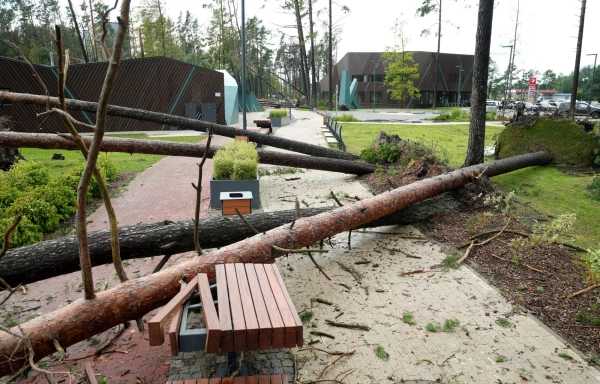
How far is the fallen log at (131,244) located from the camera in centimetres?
451

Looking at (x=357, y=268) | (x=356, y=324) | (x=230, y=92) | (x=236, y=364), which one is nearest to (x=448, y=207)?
(x=357, y=268)

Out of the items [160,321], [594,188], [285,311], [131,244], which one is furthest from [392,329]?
[594,188]

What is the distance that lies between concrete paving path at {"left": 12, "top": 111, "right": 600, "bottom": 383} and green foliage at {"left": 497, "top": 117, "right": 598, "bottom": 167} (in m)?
7.00

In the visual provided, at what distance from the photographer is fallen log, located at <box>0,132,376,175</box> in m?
7.83

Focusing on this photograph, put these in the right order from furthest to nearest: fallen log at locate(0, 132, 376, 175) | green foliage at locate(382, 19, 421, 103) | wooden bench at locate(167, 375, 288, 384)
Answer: green foliage at locate(382, 19, 421, 103) → fallen log at locate(0, 132, 376, 175) → wooden bench at locate(167, 375, 288, 384)

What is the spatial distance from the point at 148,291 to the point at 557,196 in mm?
9077

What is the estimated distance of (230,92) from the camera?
89.8 ft

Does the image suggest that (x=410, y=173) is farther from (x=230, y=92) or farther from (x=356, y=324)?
(x=230, y=92)

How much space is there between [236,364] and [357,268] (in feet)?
9.81

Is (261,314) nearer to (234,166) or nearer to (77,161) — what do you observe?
(234,166)

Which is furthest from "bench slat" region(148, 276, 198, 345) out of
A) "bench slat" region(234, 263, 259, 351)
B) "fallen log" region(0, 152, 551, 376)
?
"fallen log" region(0, 152, 551, 376)

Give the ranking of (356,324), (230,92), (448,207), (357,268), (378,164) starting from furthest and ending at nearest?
(230,92), (378,164), (448,207), (357,268), (356,324)

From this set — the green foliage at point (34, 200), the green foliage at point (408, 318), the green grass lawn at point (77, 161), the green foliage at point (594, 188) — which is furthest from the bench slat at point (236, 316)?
the green grass lawn at point (77, 161)

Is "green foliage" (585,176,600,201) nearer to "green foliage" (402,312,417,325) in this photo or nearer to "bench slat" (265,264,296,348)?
"green foliage" (402,312,417,325)
